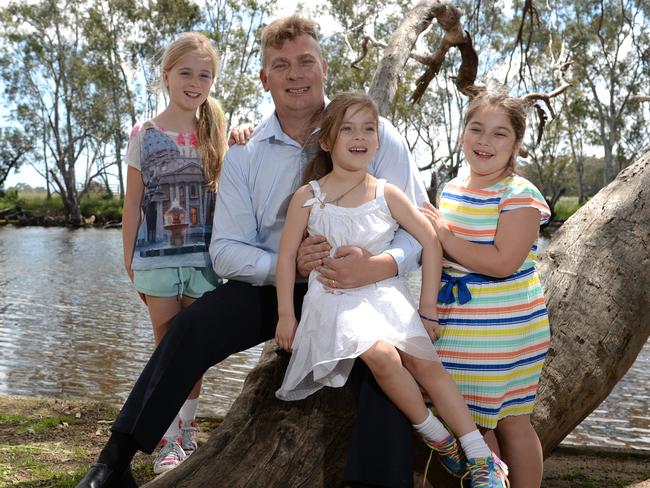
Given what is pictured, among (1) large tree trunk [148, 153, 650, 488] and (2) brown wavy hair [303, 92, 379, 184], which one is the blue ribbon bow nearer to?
(1) large tree trunk [148, 153, 650, 488]

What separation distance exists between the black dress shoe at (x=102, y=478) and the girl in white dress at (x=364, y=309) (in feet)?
1.86

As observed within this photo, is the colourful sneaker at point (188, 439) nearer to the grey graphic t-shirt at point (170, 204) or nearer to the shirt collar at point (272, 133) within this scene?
the grey graphic t-shirt at point (170, 204)

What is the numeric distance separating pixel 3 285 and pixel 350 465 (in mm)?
11045

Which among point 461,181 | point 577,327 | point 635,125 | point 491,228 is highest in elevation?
point 635,125

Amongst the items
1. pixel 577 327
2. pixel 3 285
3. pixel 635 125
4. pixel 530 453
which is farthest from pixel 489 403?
pixel 635 125

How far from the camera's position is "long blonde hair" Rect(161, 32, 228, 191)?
10.2 feet

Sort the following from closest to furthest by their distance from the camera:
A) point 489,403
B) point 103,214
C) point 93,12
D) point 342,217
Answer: point 489,403 → point 342,217 → point 93,12 → point 103,214

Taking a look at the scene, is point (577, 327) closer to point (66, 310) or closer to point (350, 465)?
point (350, 465)

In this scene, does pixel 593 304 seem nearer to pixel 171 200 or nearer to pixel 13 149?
pixel 171 200

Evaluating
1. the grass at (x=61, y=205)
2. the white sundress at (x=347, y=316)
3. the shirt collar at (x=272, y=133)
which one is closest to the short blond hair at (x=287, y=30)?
the shirt collar at (x=272, y=133)

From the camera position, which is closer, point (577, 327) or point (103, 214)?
point (577, 327)

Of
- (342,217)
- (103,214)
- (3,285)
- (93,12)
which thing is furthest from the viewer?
(103,214)

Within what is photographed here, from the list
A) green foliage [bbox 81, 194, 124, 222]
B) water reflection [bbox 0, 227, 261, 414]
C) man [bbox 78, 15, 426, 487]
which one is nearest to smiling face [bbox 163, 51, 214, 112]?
man [bbox 78, 15, 426, 487]

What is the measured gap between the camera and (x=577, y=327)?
2.88m
